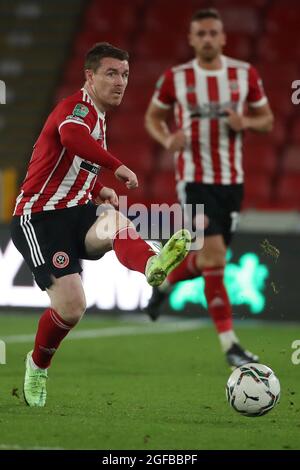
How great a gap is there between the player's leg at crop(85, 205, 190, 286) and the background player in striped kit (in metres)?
1.98

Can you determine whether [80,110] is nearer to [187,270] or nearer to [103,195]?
[103,195]

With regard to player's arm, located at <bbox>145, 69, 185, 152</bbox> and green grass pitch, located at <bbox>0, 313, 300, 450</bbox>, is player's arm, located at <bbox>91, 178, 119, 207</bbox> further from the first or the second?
player's arm, located at <bbox>145, 69, 185, 152</bbox>

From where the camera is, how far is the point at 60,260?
17.1ft

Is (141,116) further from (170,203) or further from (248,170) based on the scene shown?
(170,203)

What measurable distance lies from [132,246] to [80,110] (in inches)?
25.0

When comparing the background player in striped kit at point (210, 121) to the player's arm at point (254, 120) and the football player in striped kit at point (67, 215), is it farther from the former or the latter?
the football player in striped kit at point (67, 215)

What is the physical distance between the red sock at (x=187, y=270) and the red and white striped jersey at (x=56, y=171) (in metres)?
1.97

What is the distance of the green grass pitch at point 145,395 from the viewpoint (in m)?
4.37

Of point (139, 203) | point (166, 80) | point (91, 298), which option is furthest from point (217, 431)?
point (139, 203)

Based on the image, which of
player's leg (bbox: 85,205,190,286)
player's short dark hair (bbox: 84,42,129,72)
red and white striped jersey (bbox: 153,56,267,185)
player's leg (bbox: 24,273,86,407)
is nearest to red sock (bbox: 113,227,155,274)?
player's leg (bbox: 85,205,190,286)

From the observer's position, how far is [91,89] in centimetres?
539

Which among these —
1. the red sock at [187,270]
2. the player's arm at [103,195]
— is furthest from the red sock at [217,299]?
the player's arm at [103,195]

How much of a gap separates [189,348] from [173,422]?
3337 millimetres

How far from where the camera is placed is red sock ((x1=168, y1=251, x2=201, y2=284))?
7266 mm
